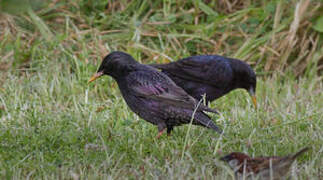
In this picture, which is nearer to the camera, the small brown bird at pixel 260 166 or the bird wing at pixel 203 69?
the small brown bird at pixel 260 166

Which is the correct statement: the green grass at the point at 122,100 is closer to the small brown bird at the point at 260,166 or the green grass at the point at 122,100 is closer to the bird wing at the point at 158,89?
the small brown bird at the point at 260,166

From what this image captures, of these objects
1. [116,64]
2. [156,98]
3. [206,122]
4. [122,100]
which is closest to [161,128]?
[156,98]

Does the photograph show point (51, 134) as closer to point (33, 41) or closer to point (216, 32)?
point (33, 41)

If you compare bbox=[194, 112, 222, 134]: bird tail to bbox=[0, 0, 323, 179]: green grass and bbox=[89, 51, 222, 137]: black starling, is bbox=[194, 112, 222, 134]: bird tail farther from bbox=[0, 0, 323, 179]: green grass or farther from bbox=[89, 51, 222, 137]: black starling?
bbox=[0, 0, 323, 179]: green grass

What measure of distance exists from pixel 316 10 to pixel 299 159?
442 centimetres

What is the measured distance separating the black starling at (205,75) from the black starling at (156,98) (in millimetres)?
1038

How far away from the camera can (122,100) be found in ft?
20.7

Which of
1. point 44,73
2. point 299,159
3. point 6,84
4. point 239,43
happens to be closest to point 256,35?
point 239,43

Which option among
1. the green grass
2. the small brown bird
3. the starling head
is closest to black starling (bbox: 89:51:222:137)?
the starling head

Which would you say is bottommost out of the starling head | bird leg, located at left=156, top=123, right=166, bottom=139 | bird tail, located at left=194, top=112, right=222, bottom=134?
bird leg, located at left=156, top=123, right=166, bottom=139

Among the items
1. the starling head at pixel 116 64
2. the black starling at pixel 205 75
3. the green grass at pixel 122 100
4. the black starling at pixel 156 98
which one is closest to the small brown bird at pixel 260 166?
the green grass at pixel 122 100

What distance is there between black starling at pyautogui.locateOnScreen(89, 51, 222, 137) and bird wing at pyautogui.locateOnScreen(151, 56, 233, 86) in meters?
1.04

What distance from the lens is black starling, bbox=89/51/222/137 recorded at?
195 inches

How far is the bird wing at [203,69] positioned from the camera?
6.27 metres
